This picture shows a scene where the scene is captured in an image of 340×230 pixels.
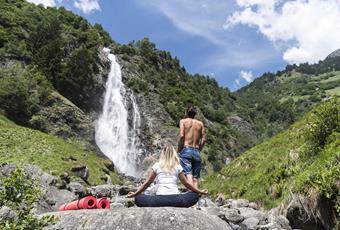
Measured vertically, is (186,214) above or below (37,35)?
below

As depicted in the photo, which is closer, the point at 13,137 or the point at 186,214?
the point at 186,214

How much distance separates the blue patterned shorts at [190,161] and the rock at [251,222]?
675 cm

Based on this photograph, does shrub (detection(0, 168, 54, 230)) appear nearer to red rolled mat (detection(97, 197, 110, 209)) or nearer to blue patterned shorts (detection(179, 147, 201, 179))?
red rolled mat (detection(97, 197, 110, 209))

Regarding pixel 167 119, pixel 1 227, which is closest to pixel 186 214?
pixel 1 227

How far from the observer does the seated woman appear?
889 cm

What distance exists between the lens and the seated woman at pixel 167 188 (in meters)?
8.89

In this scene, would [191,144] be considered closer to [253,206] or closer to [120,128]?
[253,206]

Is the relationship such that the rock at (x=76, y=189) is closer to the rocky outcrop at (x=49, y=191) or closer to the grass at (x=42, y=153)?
the rocky outcrop at (x=49, y=191)

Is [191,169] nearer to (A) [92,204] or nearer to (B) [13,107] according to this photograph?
(A) [92,204]

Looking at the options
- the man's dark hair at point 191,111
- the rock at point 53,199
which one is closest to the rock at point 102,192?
the rock at point 53,199

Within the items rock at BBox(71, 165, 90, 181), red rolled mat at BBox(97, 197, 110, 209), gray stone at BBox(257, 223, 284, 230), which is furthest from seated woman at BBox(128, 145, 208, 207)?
rock at BBox(71, 165, 90, 181)

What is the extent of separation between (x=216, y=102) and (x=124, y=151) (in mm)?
67649

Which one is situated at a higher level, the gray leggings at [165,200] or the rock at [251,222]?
the gray leggings at [165,200]

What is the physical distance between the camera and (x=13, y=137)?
44.1 m
